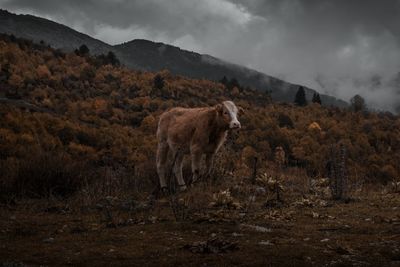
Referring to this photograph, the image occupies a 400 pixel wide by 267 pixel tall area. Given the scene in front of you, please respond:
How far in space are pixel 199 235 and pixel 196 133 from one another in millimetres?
5516

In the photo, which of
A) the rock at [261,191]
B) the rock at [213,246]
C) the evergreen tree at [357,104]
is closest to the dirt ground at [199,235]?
the rock at [213,246]

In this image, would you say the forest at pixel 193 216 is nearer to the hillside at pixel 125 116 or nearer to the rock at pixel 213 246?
the rock at pixel 213 246

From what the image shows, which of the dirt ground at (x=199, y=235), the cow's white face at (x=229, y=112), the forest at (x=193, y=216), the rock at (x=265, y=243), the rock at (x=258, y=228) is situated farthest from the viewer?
the cow's white face at (x=229, y=112)

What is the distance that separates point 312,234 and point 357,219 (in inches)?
63.8

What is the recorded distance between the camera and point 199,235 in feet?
18.7

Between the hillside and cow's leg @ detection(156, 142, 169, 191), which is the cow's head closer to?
cow's leg @ detection(156, 142, 169, 191)

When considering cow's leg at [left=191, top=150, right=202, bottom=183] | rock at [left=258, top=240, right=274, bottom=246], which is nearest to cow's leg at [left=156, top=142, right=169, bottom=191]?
cow's leg at [left=191, top=150, right=202, bottom=183]

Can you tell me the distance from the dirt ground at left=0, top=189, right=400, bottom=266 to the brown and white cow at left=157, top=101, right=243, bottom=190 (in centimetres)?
250

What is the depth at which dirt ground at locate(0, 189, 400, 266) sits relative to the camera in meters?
4.47

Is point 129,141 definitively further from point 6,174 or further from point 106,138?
point 6,174

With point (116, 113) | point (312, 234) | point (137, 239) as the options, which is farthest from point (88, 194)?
point (116, 113)

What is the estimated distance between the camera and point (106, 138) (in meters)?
51.0

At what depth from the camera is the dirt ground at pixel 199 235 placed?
4.47 metres

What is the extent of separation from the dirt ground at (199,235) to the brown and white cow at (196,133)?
8.20 ft
